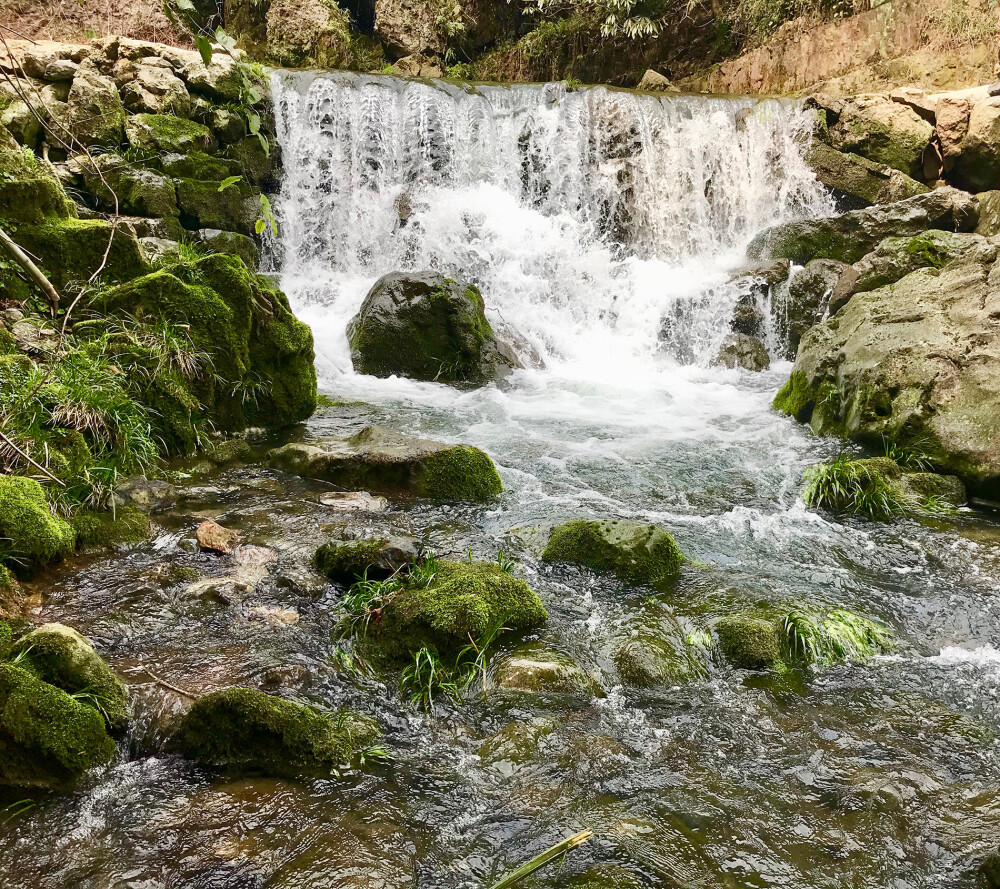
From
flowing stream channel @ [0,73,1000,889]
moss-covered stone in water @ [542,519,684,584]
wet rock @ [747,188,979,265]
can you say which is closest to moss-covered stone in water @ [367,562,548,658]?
flowing stream channel @ [0,73,1000,889]

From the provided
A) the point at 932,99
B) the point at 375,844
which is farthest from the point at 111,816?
the point at 932,99

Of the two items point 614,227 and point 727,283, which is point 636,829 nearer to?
point 727,283

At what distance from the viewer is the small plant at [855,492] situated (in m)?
6.13

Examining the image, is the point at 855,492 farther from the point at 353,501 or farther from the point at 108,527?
the point at 108,527

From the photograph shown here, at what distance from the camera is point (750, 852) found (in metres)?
2.78

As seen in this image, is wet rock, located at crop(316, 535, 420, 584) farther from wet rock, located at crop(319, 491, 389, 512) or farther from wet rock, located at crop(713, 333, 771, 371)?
wet rock, located at crop(713, 333, 771, 371)

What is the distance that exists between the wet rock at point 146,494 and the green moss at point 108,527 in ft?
0.53

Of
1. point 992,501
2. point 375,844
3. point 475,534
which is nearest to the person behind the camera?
point 375,844

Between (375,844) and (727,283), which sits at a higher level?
(727,283)

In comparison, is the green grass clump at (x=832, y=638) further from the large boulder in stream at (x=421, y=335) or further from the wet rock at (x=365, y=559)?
the large boulder in stream at (x=421, y=335)

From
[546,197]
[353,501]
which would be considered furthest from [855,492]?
[546,197]

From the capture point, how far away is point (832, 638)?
4199 mm

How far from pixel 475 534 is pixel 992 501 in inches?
176

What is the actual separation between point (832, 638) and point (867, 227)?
10395 millimetres
